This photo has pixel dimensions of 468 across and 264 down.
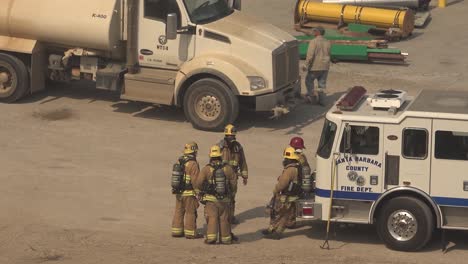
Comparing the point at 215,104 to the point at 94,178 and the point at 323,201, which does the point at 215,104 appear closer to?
the point at 94,178

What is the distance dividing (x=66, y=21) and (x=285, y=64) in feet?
14.4

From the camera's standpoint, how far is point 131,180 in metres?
17.5

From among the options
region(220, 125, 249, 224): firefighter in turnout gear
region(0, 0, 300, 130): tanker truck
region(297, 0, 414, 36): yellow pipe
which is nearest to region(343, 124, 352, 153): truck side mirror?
region(220, 125, 249, 224): firefighter in turnout gear

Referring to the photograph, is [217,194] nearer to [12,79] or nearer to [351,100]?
[351,100]

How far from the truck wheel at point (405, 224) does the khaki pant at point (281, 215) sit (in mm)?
1308

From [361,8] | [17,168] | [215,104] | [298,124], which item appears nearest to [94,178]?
[17,168]

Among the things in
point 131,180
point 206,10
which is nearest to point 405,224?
point 131,180

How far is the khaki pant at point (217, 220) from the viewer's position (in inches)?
568

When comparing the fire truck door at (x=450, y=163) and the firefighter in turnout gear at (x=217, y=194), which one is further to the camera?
the firefighter in turnout gear at (x=217, y=194)

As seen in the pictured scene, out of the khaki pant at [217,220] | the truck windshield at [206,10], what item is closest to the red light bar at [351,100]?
the khaki pant at [217,220]

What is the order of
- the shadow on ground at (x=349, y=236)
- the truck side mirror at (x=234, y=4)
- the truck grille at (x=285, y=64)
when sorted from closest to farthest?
the shadow on ground at (x=349, y=236) < the truck grille at (x=285, y=64) < the truck side mirror at (x=234, y=4)

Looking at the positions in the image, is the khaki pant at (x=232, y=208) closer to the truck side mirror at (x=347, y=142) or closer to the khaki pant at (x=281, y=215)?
the khaki pant at (x=281, y=215)

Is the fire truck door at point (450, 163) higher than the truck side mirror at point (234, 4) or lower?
lower

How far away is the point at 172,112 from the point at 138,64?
1.42 metres
